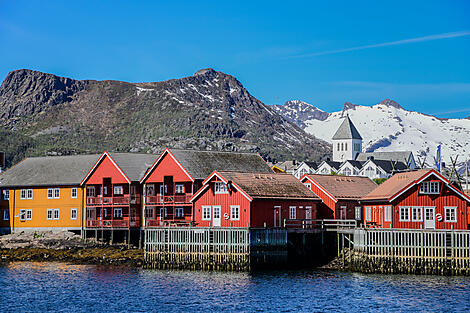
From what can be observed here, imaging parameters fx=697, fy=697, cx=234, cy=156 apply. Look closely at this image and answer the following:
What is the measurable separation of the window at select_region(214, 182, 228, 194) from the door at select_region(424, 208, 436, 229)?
1866 centimetres

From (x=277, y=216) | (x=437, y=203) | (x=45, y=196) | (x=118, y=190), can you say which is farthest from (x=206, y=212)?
(x=45, y=196)

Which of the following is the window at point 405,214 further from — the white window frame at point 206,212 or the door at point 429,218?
the white window frame at point 206,212

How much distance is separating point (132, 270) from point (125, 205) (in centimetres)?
1710

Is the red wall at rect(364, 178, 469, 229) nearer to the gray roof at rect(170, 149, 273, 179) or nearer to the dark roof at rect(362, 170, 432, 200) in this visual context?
the dark roof at rect(362, 170, 432, 200)

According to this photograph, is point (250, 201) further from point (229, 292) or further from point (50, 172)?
point (50, 172)

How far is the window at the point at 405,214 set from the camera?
209 feet

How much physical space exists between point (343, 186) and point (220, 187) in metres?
16.3

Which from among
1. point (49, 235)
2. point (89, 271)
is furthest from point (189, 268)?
point (49, 235)

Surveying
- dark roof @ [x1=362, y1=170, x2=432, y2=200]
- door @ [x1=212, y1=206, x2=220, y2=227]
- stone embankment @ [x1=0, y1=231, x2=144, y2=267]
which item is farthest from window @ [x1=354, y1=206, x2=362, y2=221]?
stone embankment @ [x1=0, y1=231, x2=144, y2=267]

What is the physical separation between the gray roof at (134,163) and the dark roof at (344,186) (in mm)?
21031

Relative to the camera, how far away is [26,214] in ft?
293

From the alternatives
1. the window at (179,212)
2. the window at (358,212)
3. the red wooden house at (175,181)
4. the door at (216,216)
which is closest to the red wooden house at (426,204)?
the window at (358,212)

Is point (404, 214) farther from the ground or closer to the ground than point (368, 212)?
closer to the ground

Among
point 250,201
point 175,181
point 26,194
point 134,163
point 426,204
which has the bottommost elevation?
point 426,204
